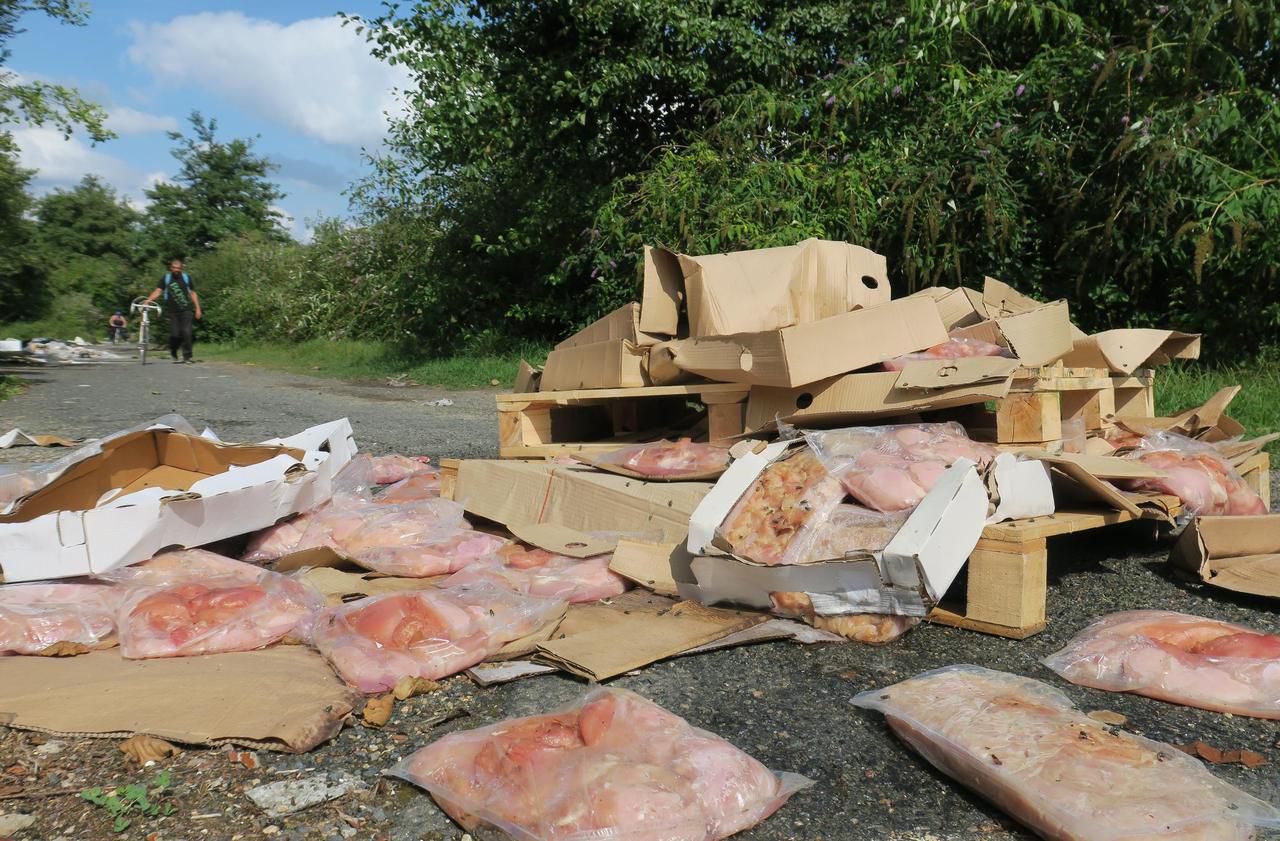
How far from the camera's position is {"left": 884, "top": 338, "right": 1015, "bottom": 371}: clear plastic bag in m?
3.51

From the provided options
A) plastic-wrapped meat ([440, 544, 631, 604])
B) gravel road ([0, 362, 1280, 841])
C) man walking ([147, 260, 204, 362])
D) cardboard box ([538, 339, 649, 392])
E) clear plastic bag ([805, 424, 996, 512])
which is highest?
man walking ([147, 260, 204, 362])

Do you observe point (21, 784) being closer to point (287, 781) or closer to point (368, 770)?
point (287, 781)

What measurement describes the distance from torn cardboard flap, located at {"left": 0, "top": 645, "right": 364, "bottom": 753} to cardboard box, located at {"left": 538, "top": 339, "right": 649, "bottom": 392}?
6.63ft

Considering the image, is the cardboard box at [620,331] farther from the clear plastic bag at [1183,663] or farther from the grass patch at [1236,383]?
the grass patch at [1236,383]

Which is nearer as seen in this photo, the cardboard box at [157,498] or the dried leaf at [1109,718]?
the dried leaf at [1109,718]

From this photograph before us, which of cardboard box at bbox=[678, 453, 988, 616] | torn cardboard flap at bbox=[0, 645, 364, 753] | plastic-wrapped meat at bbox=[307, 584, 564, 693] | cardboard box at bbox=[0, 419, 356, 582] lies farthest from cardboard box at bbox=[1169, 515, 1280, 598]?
cardboard box at bbox=[0, 419, 356, 582]

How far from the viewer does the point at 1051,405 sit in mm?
3307

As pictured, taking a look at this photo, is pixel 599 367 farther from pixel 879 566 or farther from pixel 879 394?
pixel 879 566

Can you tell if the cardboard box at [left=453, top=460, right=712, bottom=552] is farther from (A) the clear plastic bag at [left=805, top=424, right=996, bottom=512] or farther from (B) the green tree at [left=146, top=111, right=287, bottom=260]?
(B) the green tree at [left=146, top=111, right=287, bottom=260]

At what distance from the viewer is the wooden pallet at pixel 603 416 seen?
3.94 m

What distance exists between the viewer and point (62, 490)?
3330 mm

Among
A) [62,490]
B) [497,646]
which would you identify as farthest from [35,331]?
[497,646]

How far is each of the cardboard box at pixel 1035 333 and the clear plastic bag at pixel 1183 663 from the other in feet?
4.12

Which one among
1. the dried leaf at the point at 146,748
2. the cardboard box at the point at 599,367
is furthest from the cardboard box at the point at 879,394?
the dried leaf at the point at 146,748
